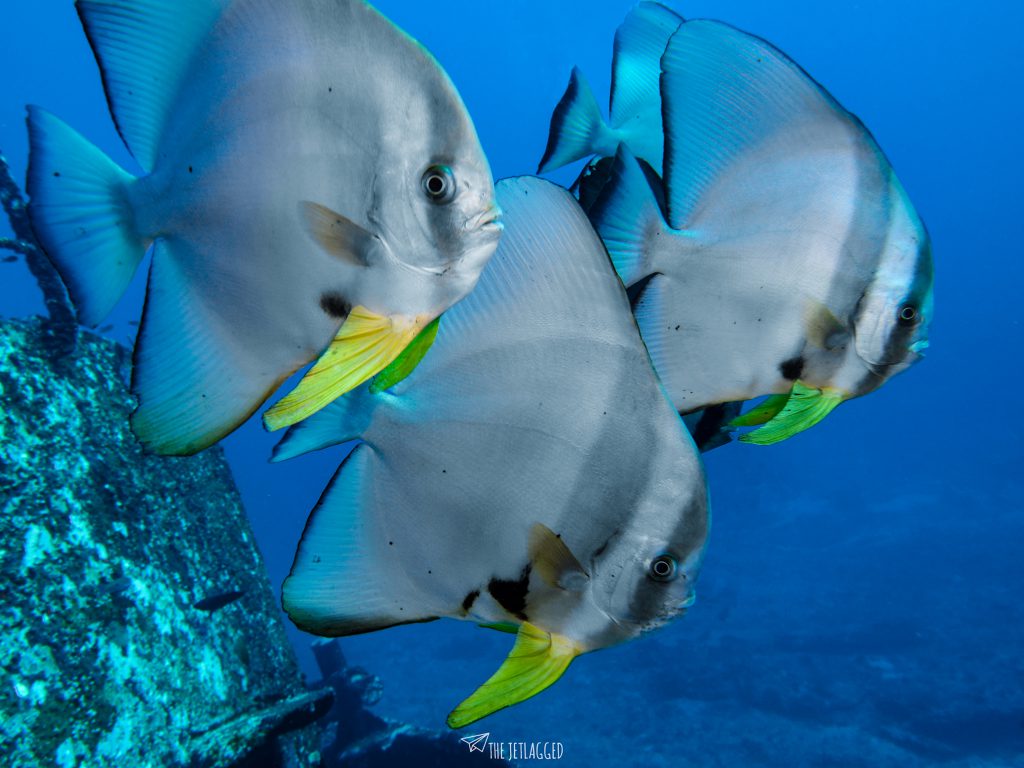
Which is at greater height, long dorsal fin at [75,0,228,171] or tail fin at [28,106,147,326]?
long dorsal fin at [75,0,228,171]

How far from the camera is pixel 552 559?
104 centimetres

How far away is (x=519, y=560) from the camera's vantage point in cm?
104

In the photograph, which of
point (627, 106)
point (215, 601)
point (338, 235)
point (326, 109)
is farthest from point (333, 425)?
point (215, 601)

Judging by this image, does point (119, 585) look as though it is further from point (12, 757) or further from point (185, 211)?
point (185, 211)

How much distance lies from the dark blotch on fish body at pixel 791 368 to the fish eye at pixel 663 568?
41 centimetres

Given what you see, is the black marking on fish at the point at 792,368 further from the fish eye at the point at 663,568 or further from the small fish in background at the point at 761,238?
the fish eye at the point at 663,568

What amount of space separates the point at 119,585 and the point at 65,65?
283 ft

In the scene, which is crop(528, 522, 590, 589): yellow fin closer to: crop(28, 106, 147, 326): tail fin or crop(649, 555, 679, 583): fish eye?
crop(649, 555, 679, 583): fish eye

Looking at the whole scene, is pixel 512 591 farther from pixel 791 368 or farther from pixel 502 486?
pixel 791 368

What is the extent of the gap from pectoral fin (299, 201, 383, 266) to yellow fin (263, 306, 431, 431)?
7cm

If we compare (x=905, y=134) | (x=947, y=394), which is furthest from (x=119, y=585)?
(x=905, y=134)

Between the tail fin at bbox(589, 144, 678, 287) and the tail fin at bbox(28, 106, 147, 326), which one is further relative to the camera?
the tail fin at bbox(589, 144, 678, 287)

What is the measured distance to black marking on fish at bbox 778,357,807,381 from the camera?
3.88ft

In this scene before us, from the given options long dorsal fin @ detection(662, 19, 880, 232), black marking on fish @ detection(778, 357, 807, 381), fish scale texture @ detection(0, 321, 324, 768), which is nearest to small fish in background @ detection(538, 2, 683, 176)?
long dorsal fin @ detection(662, 19, 880, 232)
